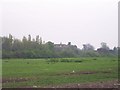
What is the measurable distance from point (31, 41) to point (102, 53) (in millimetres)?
15132

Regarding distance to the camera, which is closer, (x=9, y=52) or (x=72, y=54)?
(x=9, y=52)

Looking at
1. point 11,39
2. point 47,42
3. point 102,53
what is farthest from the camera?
point 102,53

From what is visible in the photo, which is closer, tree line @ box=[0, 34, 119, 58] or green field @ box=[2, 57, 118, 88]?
green field @ box=[2, 57, 118, 88]

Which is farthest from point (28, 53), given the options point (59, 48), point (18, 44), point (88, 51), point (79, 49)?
point (88, 51)

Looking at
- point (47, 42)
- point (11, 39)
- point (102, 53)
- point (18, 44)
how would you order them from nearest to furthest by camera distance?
point (11, 39) < point (18, 44) < point (47, 42) < point (102, 53)

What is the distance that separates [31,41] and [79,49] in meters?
9.43

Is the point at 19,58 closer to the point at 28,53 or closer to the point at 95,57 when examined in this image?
the point at 28,53

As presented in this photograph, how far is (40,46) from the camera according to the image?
49469mm

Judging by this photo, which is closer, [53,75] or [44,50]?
[53,75]

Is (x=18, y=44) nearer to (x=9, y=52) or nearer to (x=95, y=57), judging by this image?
(x=9, y=52)

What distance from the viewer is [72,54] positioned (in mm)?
51969

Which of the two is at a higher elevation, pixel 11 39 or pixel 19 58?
pixel 11 39

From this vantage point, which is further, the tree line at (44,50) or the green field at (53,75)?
the tree line at (44,50)

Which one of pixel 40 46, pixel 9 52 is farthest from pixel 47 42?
pixel 9 52
